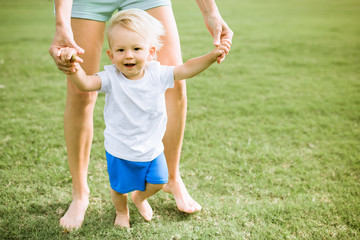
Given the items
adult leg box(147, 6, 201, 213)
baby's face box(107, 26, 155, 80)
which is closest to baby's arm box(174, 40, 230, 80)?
baby's face box(107, 26, 155, 80)

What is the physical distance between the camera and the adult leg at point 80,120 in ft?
7.18

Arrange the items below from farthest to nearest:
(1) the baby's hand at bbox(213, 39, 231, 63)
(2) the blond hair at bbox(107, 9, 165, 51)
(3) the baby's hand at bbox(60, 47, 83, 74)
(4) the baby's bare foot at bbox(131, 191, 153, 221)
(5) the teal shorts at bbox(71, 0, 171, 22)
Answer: (4) the baby's bare foot at bbox(131, 191, 153, 221) < (5) the teal shorts at bbox(71, 0, 171, 22) < (2) the blond hair at bbox(107, 9, 165, 51) < (1) the baby's hand at bbox(213, 39, 231, 63) < (3) the baby's hand at bbox(60, 47, 83, 74)

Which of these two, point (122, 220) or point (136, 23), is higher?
point (136, 23)

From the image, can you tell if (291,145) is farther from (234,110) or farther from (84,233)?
(84,233)

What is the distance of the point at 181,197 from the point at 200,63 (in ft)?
3.58

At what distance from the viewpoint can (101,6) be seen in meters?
2.14

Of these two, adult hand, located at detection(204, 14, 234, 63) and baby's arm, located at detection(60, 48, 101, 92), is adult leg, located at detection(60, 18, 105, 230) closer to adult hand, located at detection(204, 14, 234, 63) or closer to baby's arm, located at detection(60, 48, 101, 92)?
baby's arm, located at detection(60, 48, 101, 92)

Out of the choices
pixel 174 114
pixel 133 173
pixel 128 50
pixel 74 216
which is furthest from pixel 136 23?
pixel 74 216

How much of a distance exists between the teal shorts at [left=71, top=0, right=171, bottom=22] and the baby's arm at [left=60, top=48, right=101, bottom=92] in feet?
1.56

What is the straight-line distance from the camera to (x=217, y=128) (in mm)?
3961

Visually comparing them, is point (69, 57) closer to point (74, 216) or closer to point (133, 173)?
point (133, 173)

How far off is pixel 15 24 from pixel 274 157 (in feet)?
39.9

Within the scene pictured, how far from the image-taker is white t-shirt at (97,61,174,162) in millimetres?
2016

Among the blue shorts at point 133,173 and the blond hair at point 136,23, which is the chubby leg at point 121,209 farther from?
the blond hair at point 136,23
